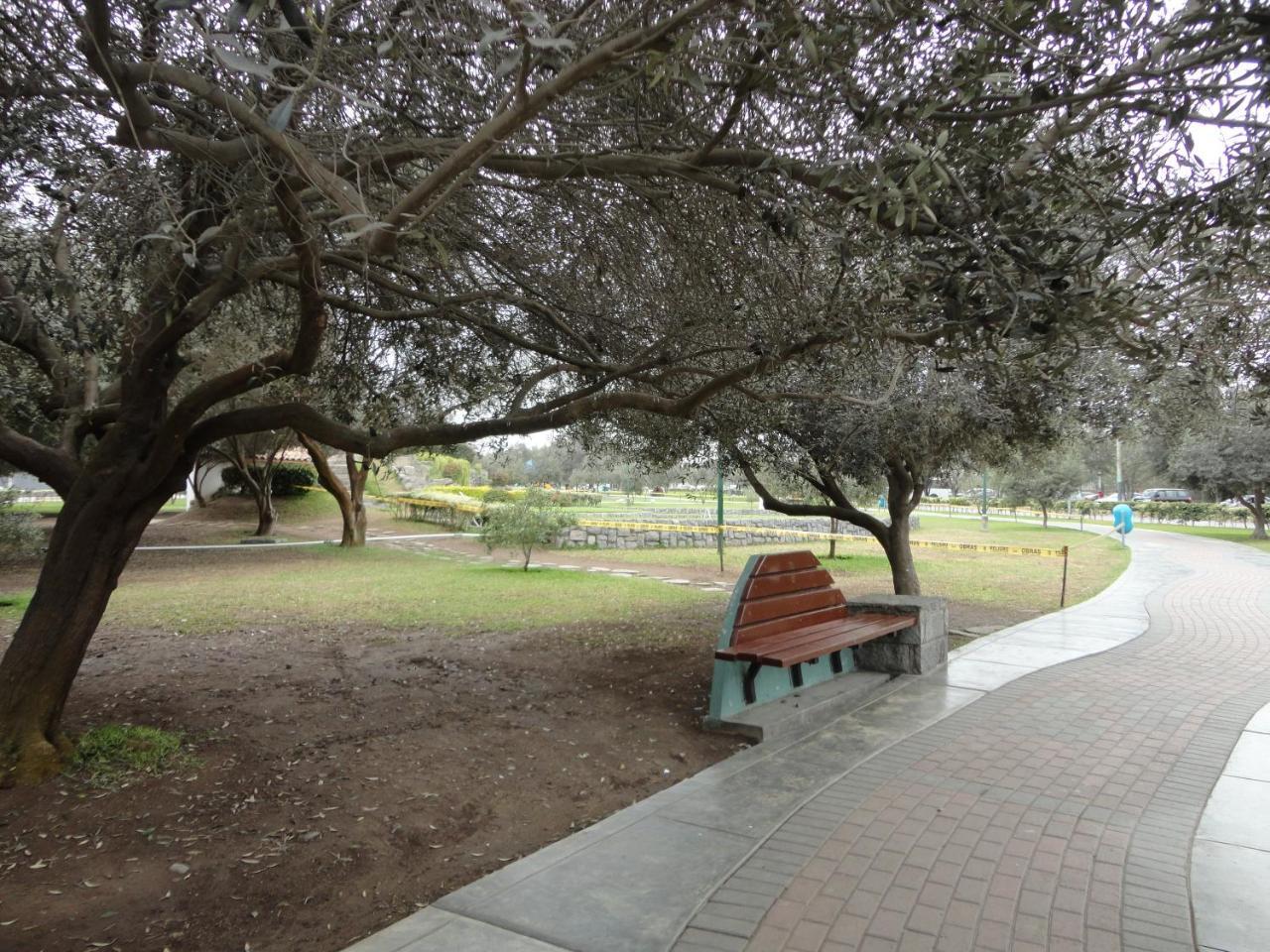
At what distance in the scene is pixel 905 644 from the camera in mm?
7621

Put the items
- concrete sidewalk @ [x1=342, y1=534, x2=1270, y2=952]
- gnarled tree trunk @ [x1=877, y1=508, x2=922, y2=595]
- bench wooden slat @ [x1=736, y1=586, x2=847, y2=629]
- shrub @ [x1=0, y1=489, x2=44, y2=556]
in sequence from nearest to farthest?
concrete sidewalk @ [x1=342, y1=534, x2=1270, y2=952]
bench wooden slat @ [x1=736, y1=586, x2=847, y2=629]
gnarled tree trunk @ [x1=877, y1=508, x2=922, y2=595]
shrub @ [x1=0, y1=489, x2=44, y2=556]

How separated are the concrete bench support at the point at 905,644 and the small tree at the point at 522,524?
34.4 feet

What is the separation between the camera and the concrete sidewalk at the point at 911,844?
3154 mm

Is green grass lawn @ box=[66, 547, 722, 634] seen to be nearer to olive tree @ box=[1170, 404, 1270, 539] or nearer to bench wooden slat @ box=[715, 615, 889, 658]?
bench wooden slat @ box=[715, 615, 889, 658]

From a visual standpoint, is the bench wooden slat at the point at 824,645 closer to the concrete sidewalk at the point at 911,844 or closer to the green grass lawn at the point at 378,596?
the concrete sidewalk at the point at 911,844

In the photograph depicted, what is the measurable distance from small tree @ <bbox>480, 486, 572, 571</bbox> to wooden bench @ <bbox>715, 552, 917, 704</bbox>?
34.2 feet

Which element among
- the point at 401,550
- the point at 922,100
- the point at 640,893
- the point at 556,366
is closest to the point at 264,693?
the point at 556,366

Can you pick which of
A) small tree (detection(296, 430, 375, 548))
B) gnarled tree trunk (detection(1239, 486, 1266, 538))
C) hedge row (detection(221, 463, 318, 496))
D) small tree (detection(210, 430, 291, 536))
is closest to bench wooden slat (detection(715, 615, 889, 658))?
small tree (detection(296, 430, 375, 548))

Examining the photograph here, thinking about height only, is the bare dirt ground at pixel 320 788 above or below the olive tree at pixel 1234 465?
below

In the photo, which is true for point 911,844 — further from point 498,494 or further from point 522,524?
point 498,494

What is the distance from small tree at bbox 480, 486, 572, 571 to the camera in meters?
17.4

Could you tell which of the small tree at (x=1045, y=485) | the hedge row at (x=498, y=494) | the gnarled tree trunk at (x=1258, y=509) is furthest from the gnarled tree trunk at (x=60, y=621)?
the gnarled tree trunk at (x=1258, y=509)

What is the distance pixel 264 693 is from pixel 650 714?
3206 mm

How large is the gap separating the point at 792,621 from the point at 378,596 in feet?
28.4
